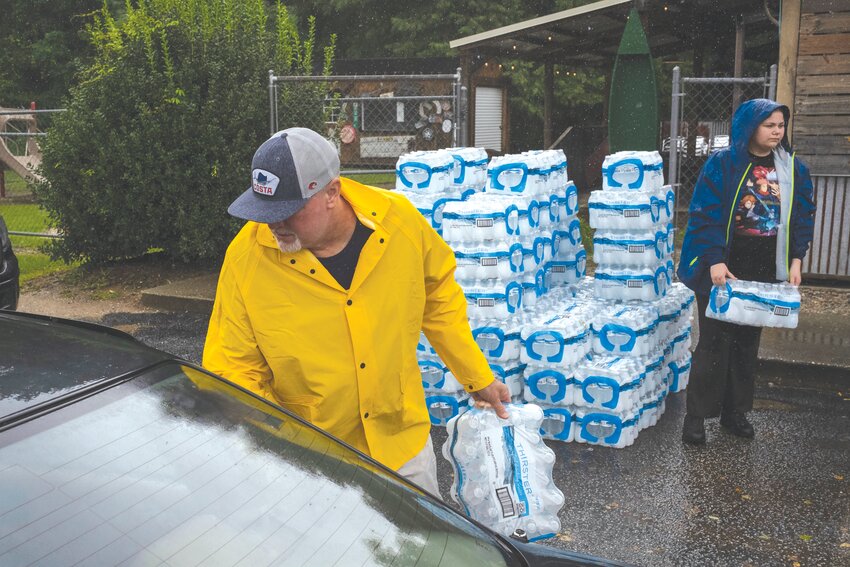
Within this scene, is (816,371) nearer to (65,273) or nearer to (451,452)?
(451,452)

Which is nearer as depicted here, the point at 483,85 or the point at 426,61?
the point at 483,85

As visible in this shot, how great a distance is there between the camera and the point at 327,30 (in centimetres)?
3403

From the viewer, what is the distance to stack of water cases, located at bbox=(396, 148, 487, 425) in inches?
233

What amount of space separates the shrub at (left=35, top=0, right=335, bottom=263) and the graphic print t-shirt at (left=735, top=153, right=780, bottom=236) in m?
6.41

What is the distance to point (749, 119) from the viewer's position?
5129 mm

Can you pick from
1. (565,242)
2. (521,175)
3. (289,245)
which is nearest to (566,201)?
(565,242)

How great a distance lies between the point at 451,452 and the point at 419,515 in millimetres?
1167

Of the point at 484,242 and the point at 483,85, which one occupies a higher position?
the point at 483,85

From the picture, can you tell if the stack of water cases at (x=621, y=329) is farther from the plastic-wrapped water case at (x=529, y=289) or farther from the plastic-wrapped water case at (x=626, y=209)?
the plastic-wrapped water case at (x=529, y=289)

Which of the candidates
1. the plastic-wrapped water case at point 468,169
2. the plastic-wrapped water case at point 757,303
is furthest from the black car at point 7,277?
the plastic-wrapped water case at point 757,303

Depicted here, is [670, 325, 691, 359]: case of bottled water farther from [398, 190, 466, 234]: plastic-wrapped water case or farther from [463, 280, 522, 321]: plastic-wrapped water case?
[398, 190, 466, 234]: plastic-wrapped water case

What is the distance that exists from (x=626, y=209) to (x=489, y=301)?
3.90 feet

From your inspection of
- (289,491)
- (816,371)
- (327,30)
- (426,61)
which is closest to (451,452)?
(289,491)

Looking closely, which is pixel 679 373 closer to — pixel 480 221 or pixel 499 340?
pixel 499 340
